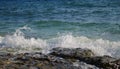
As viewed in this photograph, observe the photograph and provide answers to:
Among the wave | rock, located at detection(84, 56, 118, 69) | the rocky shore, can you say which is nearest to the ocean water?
the wave

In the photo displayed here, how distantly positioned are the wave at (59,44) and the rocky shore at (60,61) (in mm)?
3068

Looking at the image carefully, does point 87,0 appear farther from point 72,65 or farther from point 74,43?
point 72,65

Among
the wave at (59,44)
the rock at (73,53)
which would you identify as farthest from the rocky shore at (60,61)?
the wave at (59,44)

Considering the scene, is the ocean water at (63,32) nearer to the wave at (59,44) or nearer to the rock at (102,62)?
the wave at (59,44)

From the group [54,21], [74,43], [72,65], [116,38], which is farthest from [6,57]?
[54,21]

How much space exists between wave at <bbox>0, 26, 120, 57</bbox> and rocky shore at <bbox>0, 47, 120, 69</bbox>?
10.1 ft

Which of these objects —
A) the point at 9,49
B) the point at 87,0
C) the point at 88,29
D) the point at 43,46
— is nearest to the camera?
the point at 9,49

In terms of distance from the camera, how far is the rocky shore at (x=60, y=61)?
306 inches

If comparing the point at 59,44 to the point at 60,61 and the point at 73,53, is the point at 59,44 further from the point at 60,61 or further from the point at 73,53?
the point at 60,61

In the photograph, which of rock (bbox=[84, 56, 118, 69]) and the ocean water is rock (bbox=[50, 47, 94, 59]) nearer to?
rock (bbox=[84, 56, 118, 69])

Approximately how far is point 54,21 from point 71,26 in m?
2.06

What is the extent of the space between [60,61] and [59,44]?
5.24m

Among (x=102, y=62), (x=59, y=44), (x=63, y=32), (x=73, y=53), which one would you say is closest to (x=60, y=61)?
(x=73, y=53)

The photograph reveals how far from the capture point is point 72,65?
793cm
